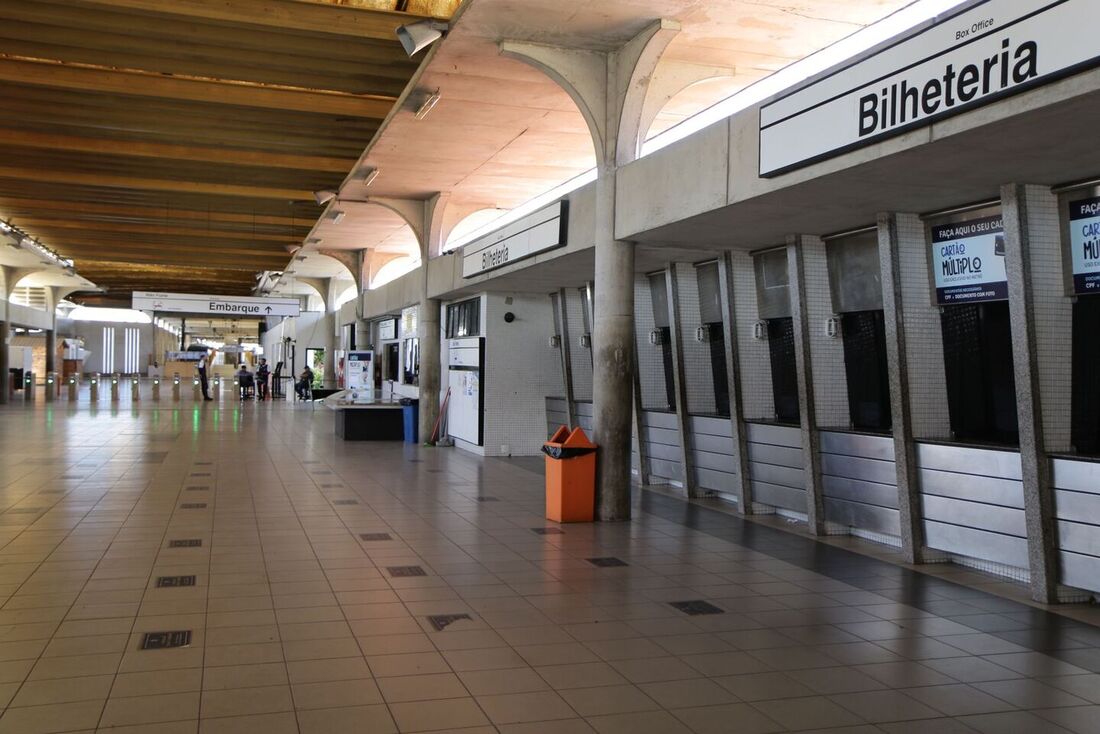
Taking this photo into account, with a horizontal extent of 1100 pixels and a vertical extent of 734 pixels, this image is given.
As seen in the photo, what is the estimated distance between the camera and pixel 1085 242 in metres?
5.54

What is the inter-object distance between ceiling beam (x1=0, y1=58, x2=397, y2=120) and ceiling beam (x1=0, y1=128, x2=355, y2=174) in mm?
2326

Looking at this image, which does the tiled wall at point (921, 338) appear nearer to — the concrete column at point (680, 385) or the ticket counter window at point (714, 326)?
the ticket counter window at point (714, 326)

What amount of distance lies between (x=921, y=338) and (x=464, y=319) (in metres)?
8.89

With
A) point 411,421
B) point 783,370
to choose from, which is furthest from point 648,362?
point 411,421

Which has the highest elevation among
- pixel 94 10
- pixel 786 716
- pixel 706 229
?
pixel 94 10

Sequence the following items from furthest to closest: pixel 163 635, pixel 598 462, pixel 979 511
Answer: pixel 598 462, pixel 979 511, pixel 163 635

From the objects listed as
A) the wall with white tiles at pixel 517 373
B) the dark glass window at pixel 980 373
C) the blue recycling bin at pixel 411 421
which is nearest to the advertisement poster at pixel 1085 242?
the dark glass window at pixel 980 373

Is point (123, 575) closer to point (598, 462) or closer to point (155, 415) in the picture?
point (598, 462)

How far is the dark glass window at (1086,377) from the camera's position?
18.5ft

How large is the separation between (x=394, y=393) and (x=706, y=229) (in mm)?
13883

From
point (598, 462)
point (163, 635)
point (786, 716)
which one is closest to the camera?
point (786, 716)

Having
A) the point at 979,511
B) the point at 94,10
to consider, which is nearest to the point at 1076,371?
the point at 979,511

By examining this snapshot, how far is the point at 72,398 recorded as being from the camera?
26.4 m

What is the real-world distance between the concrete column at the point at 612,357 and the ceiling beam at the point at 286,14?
2.26m
